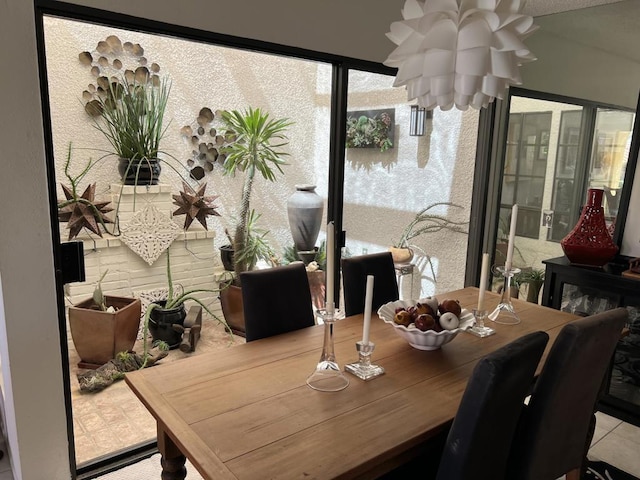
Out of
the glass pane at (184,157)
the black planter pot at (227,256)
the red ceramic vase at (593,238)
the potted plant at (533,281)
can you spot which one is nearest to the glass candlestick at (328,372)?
the glass pane at (184,157)

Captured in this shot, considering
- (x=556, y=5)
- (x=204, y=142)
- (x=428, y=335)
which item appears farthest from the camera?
(x=204, y=142)

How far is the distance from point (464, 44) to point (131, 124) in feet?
8.03

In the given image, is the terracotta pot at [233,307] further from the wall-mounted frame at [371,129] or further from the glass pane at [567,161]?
the glass pane at [567,161]

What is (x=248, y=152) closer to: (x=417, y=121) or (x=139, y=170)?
(x=139, y=170)

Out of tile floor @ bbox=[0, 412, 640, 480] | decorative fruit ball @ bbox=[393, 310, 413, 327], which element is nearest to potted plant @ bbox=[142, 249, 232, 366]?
tile floor @ bbox=[0, 412, 640, 480]

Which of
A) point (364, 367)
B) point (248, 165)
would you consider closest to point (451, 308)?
point (364, 367)

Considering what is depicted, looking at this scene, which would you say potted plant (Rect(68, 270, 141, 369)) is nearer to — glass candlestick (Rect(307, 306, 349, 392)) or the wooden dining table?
the wooden dining table

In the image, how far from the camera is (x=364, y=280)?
241 cm

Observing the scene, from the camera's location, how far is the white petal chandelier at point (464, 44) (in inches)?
59.1

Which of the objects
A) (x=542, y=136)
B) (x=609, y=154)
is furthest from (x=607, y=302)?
(x=542, y=136)

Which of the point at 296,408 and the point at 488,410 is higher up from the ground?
the point at 488,410

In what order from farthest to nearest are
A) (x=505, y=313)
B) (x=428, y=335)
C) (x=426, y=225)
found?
1. (x=426, y=225)
2. (x=505, y=313)
3. (x=428, y=335)

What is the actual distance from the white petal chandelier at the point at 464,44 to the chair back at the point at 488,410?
33.1 inches

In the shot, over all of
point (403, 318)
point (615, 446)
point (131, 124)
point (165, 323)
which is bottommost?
point (615, 446)
